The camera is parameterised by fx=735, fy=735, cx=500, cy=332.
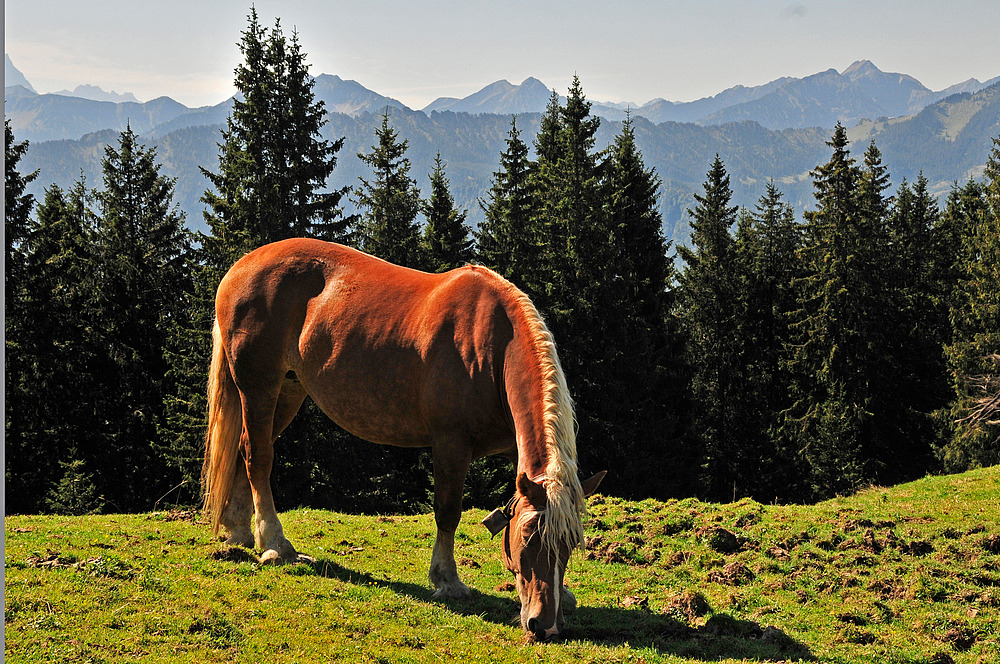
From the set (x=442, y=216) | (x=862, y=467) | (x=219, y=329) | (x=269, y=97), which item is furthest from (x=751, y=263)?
(x=219, y=329)

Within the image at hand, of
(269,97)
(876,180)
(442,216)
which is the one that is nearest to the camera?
(269,97)

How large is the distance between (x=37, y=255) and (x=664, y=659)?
1250 inches

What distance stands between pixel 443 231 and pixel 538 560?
27.9 metres

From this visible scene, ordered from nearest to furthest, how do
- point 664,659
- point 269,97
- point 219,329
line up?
point 664,659
point 219,329
point 269,97

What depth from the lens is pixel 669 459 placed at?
111 ft

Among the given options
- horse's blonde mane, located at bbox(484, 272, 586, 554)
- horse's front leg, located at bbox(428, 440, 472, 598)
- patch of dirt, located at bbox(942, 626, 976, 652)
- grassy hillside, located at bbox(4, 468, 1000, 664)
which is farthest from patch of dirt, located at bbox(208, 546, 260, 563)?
patch of dirt, located at bbox(942, 626, 976, 652)

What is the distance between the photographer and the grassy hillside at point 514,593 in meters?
6.26

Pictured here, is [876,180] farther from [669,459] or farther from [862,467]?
[669,459]

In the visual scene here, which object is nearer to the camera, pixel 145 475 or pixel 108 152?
pixel 145 475

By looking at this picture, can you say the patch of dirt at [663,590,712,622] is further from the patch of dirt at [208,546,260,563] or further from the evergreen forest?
the evergreen forest

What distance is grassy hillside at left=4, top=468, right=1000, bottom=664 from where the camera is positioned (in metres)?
6.26

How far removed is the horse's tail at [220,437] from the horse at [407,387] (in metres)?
0.02

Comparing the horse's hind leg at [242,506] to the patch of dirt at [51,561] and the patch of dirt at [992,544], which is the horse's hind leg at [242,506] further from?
the patch of dirt at [992,544]

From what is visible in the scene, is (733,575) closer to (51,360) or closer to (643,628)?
(643,628)
